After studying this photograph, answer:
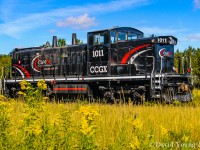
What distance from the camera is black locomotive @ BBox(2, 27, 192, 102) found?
14.7m

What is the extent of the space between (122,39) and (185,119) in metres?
8.60

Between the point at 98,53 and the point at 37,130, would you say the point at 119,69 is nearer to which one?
the point at 98,53

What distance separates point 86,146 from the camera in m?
3.75

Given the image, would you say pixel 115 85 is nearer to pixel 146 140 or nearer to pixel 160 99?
pixel 160 99

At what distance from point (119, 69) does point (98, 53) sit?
4.99 ft

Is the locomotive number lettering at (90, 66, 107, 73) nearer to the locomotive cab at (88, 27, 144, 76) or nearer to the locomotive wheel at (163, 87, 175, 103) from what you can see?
the locomotive cab at (88, 27, 144, 76)

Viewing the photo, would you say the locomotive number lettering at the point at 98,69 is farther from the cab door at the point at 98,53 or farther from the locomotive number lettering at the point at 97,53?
the locomotive number lettering at the point at 97,53

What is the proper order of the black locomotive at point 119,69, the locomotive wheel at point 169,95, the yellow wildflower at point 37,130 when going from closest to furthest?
the yellow wildflower at point 37,130
the locomotive wheel at point 169,95
the black locomotive at point 119,69

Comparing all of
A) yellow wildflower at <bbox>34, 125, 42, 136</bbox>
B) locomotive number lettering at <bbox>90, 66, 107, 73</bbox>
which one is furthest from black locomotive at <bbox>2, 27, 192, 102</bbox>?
yellow wildflower at <bbox>34, 125, 42, 136</bbox>

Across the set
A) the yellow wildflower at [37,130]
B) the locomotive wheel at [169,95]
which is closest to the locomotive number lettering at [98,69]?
the locomotive wheel at [169,95]

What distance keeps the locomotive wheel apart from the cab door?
136 inches

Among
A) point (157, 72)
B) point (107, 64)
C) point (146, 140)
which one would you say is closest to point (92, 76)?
point (107, 64)

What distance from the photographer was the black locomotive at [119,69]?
48.2 feet

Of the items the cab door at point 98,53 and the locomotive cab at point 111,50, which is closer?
the locomotive cab at point 111,50
